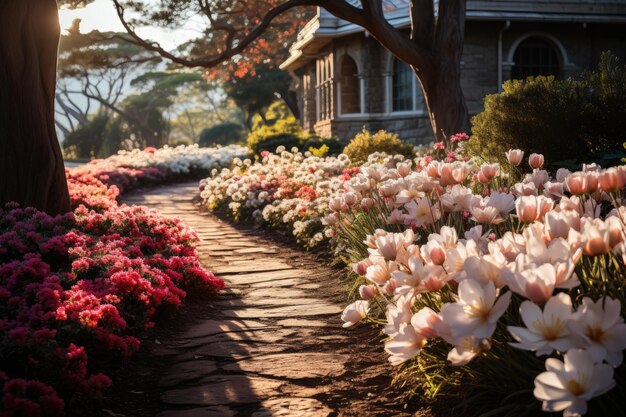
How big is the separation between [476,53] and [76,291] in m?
15.7

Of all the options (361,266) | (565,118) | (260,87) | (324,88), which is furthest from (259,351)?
(260,87)

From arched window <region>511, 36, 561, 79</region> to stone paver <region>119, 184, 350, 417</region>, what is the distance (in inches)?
545

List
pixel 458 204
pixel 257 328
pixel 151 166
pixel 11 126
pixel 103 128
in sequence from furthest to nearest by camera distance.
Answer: pixel 103 128 → pixel 151 166 → pixel 11 126 → pixel 257 328 → pixel 458 204

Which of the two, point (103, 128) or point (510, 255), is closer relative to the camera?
point (510, 255)

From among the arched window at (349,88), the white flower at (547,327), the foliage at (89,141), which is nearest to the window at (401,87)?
the arched window at (349,88)

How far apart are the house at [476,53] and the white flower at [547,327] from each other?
16292 millimetres

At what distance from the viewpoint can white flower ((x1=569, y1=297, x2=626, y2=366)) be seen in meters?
2.30

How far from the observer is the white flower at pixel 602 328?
2305mm

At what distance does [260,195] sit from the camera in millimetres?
11086

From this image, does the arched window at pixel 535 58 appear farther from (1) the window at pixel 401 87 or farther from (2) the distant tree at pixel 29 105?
(2) the distant tree at pixel 29 105

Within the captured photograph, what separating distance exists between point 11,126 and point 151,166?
43.1 ft

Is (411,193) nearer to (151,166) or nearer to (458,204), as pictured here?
(458,204)

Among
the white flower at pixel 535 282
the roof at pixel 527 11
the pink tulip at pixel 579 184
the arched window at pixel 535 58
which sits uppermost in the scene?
the roof at pixel 527 11

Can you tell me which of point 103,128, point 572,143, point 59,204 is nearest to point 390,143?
point 572,143
